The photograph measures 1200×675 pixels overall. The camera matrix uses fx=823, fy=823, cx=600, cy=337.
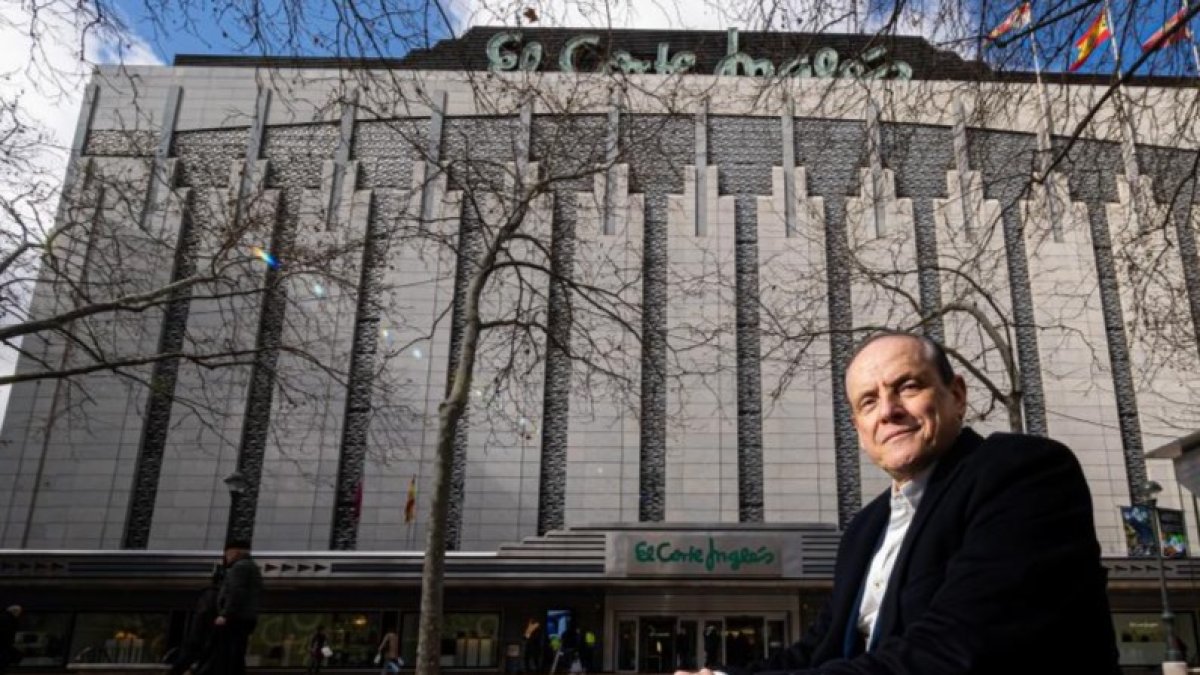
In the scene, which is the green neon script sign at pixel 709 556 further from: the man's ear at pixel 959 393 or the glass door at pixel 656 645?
the man's ear at pixel 959 393

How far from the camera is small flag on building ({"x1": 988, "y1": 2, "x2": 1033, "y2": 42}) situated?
4.99 m

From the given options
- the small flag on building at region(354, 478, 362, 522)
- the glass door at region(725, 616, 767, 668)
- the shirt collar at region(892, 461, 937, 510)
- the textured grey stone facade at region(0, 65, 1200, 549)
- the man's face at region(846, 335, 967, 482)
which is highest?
the textured grey stone facade at region(0, 65, 1200, 549)

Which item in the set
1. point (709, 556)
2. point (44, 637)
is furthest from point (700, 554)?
point (44, 637)

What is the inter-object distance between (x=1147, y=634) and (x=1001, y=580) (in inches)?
1353

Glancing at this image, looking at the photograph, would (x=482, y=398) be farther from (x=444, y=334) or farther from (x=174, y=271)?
(x=174, y=271)

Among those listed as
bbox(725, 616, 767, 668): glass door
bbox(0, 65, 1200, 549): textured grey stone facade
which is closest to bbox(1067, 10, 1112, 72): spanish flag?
bbox(0, 65, 1200, 549): textured grey stone facade

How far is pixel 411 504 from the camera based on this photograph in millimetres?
29828

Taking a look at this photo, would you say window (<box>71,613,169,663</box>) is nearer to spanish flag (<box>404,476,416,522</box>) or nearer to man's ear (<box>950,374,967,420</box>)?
spanish flag (<box>404,476,416,522</box>)

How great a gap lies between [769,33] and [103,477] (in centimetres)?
3329

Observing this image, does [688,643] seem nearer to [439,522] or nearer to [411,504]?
[411,504]

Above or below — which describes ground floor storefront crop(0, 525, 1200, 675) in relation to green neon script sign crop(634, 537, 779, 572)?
below

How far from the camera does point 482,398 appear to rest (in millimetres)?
31062

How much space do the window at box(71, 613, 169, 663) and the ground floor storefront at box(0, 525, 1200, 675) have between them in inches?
1.7

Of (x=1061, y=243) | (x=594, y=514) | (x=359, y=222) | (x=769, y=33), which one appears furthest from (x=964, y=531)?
(x=1061, y=243)
